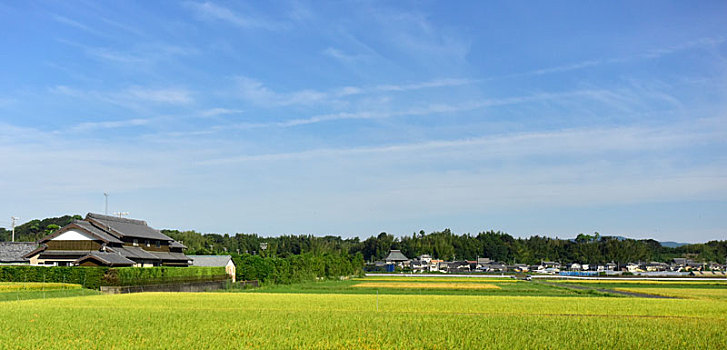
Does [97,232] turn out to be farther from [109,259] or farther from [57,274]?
[57,274]

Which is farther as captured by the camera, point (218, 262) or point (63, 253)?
point (218, 262)

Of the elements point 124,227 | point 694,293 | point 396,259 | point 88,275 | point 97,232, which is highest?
point 124,227

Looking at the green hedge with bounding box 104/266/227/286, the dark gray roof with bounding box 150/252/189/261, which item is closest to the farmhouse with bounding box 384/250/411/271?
the dark gray roof with bounding box 150/252/189/261

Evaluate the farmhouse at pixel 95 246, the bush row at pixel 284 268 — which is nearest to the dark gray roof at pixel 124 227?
the farmhouse at pixel 95 246

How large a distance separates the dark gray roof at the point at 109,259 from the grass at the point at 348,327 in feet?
67.0

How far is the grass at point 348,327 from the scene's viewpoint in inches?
873

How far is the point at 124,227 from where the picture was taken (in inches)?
2790

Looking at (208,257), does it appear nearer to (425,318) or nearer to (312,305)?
(312,305)

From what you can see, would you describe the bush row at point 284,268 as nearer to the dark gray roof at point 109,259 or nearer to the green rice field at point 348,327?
Result: the dark gray roof at point 109,259

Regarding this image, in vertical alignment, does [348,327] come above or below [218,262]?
below

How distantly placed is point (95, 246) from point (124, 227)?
23.7ft

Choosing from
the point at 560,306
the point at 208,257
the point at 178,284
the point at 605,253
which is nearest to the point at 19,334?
the point at 560,306

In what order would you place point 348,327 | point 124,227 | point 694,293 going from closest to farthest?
point 348,327
point 694,293
point 124,227

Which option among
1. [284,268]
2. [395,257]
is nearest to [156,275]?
[284,268]
